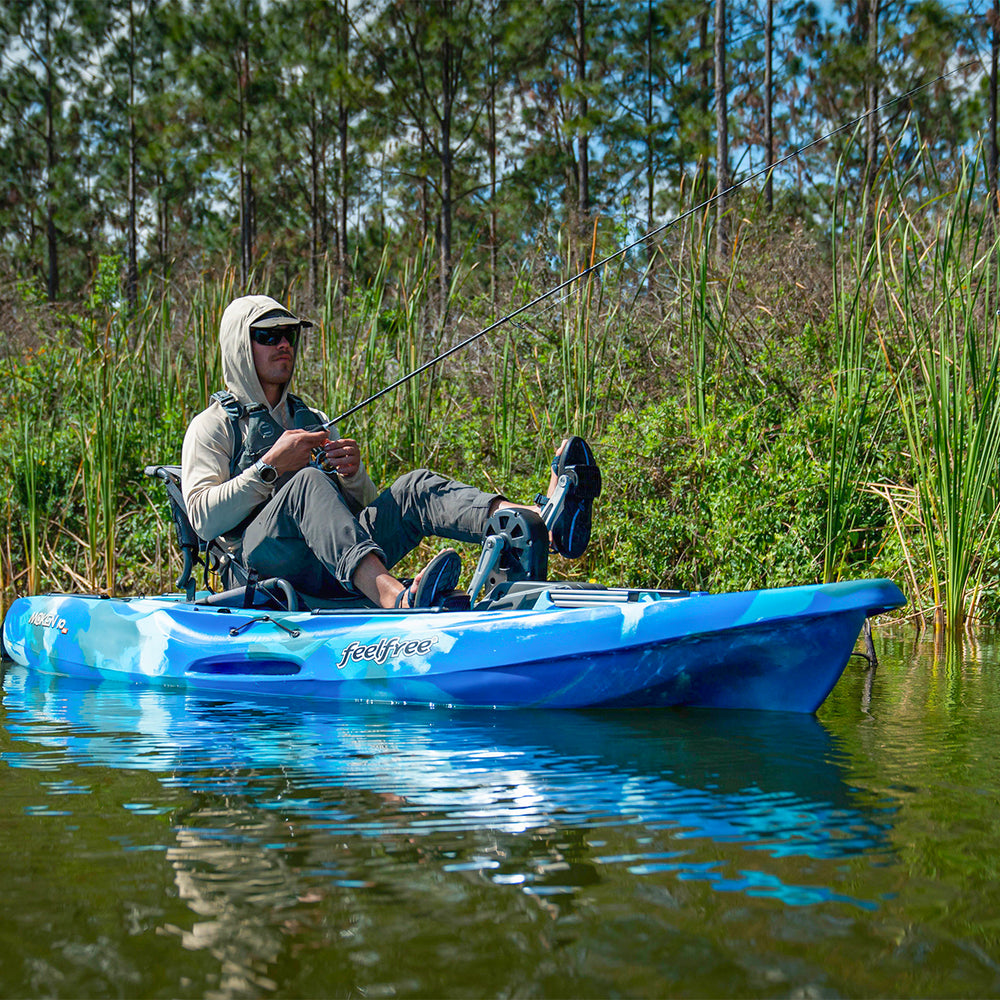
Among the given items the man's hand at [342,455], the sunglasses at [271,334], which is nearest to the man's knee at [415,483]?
the man's hand at [342,455]

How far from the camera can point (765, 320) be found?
26.7 ft

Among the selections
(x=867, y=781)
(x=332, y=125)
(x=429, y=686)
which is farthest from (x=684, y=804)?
(x=332, y=125)

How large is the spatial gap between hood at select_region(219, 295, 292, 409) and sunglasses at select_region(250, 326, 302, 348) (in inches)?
1.2

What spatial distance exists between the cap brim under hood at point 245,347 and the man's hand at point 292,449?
401 millimetres

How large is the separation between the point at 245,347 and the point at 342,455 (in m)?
0.59

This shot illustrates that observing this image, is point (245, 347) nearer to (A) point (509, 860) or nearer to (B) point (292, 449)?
(B) point (292, 449)

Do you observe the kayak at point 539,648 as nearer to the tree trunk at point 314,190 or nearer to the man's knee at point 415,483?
the man's knee at point 415,483

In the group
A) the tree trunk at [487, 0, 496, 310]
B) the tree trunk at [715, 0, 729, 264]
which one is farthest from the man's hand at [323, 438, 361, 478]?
the tree trunk at [487, 0, 496, 310]

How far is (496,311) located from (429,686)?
5552 mm

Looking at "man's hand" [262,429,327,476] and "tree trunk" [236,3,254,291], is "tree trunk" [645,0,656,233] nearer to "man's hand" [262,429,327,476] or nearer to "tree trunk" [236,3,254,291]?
"tree trunk" [236,3,254,291]

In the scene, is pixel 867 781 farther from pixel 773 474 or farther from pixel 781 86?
pixel 781 86

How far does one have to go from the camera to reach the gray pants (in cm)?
371

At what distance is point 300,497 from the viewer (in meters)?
3.88

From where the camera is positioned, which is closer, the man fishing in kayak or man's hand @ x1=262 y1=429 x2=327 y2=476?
the man fishing in kayak
